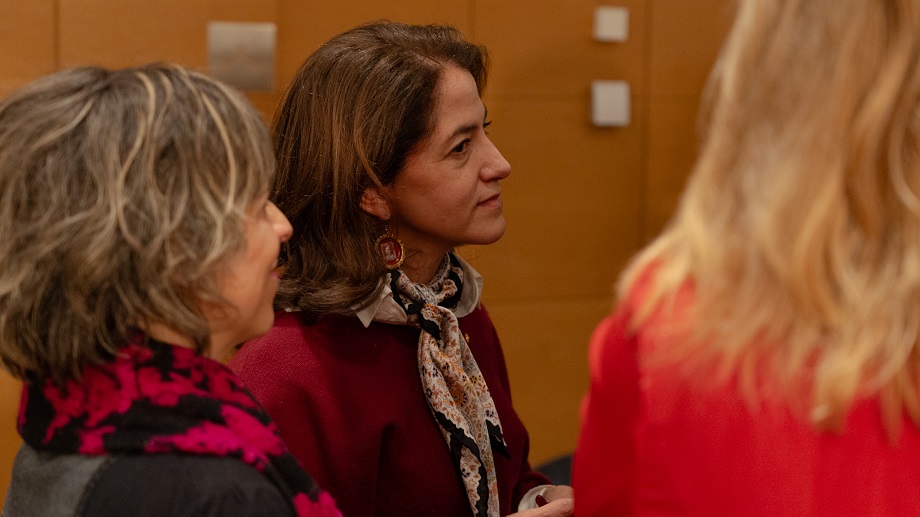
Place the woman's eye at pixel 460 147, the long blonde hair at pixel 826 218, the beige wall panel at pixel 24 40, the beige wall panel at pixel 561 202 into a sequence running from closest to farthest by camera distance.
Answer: the long blonde hair at pixel 826 218, the woman's eye at pixel 460 147, the beige wall panel at pixel 24 40, the beige wall panel at pixel 561 202

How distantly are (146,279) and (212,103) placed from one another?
0.67ft

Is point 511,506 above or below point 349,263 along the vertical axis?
below

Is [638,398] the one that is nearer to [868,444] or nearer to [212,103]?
[868,444]

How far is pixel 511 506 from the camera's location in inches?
77.9

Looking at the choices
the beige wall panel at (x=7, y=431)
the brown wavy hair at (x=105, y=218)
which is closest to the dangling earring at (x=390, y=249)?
the brown wavy hair at (x=105, y=218)

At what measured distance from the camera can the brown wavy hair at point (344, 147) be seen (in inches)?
71.5

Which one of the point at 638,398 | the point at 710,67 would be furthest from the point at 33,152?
the point at 710,67

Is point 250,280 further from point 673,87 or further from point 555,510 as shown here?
point 673,87

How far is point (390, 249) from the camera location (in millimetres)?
1899

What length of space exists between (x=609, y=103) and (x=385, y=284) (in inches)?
96.3

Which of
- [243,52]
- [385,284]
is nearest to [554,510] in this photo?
[385,284]

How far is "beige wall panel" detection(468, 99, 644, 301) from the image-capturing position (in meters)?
3.98

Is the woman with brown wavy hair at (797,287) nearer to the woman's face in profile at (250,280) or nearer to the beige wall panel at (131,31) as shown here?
the woman's face in profile at (250,280)

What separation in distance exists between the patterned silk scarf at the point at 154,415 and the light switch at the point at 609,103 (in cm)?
309
